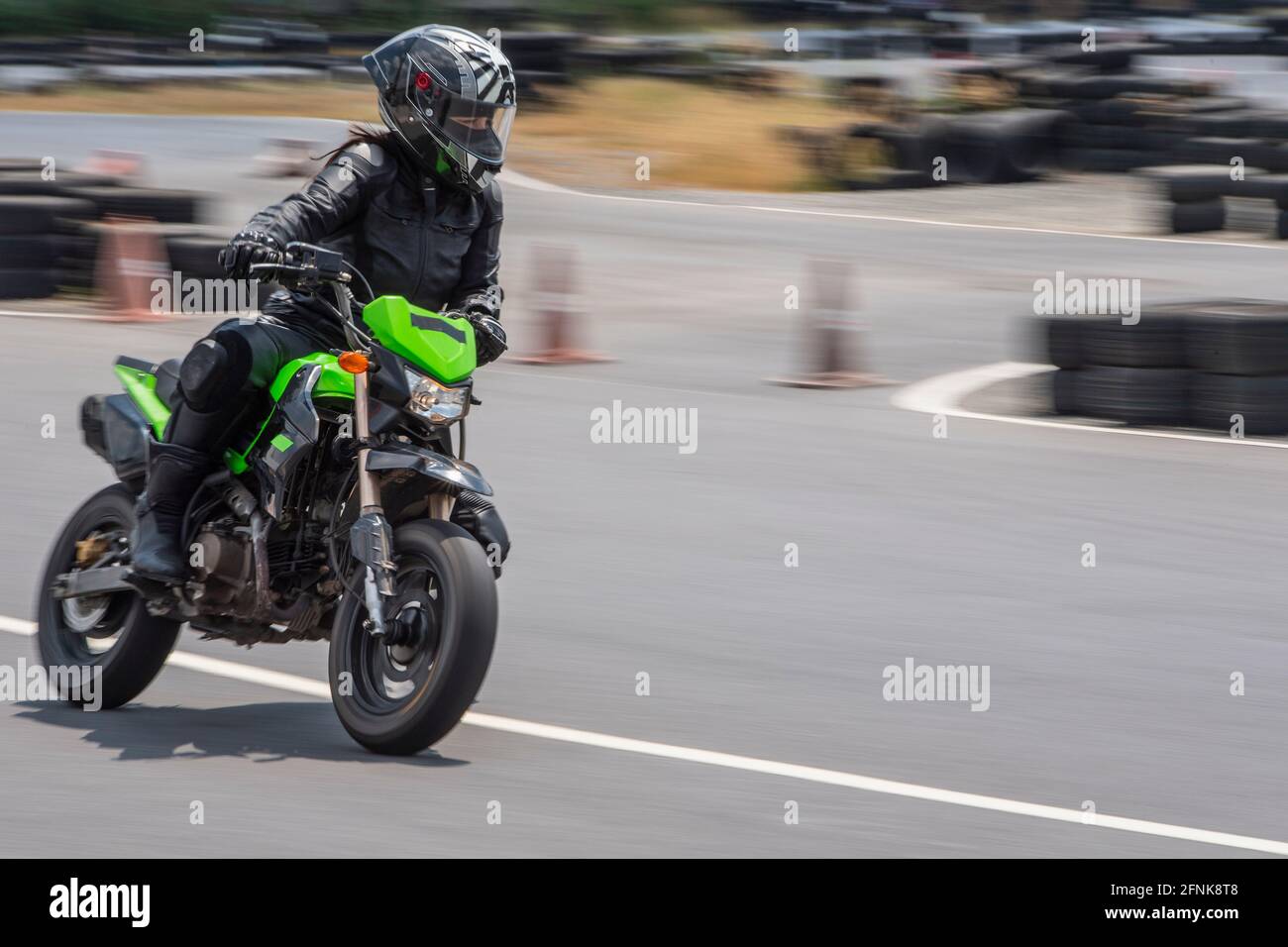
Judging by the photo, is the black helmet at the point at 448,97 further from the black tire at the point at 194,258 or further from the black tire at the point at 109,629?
the black tire at the point at 194,258

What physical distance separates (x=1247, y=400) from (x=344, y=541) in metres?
7.77

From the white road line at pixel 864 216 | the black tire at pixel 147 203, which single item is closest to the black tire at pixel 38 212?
the black tire at pixel 147 203

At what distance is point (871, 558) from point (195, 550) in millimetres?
3789

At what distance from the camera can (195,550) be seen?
6.33 meters

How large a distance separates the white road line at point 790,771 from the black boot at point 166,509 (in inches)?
30.9

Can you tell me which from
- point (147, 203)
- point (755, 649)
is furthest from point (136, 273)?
point (755, 649)

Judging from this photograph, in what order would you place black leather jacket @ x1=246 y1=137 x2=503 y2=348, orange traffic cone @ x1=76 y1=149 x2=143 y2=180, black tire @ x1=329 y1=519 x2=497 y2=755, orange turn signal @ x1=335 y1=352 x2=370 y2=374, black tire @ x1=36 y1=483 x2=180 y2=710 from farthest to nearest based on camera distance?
orange traffic cone @ x1=76 y1=149 x2=143 y2=180 → black tire @ x1=36 y1=483 x2=180 y2=710 → black leather jacket @ x1=246 y1=137 x2=503 y2=348 → orange turn signal @ x1=335 y1=352 x2=370 y2=374 → black tire @ x1=329 y1=519 x2=497 y2=755

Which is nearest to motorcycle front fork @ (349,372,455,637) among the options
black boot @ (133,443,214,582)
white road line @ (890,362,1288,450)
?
black boot @ (133,443,214,582)

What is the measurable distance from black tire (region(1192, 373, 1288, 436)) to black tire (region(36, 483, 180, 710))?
25.5ft

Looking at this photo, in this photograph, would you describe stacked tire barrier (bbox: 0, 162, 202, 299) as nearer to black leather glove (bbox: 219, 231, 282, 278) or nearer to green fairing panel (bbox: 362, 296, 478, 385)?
black leather glove (bbox: 219, 231, 282, 278)

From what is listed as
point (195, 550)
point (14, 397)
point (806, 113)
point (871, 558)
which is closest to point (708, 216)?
point (806, 113)

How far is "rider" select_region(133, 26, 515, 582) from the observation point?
6.15 metres
